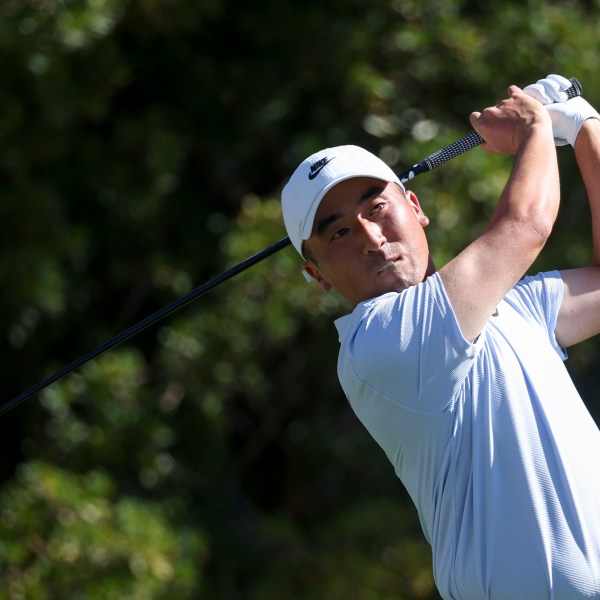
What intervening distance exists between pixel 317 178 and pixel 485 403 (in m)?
0.54

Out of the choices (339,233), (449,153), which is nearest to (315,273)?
(339,233)

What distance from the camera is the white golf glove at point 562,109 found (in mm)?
2510

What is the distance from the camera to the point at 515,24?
4992 millimetres

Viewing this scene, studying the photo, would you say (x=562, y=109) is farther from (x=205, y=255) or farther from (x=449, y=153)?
(x=205, y=255)

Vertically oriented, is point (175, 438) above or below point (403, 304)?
below

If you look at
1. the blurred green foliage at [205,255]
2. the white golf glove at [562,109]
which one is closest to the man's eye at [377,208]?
the white golf glove at [562,109]

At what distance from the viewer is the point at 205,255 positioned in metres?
5.32

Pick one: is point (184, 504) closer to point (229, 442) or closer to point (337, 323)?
point (229, 442)

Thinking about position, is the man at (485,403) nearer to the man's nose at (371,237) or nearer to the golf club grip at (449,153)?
the man's nose at (371,237)

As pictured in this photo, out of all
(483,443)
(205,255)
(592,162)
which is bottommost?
(205,255)

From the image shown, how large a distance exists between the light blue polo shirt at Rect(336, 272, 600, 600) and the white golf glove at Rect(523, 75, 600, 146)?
1.68ft

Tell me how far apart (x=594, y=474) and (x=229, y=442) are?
3815 millimetres

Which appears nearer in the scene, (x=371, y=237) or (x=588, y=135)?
(x=371, y=237)

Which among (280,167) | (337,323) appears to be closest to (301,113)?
(280,167)
